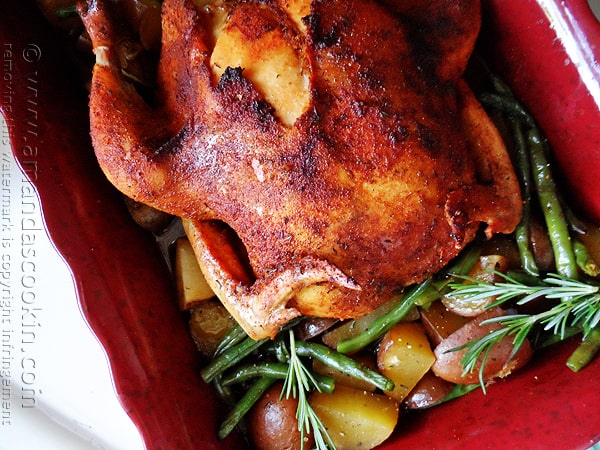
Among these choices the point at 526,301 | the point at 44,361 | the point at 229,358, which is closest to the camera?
the point at 526,301

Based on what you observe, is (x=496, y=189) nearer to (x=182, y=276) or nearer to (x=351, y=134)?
(x=351, y=134)

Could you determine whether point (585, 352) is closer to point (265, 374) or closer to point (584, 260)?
point (584, 260)

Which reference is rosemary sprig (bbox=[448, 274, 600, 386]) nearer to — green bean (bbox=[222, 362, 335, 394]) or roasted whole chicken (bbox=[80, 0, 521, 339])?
roasted whole chicken (bbox=[80, 0, 521, 339])

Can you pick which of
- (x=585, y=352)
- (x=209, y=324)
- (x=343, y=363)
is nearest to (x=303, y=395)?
(x=343, y=363)

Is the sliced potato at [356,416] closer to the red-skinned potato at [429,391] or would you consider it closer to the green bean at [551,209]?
the red-skinned potato at [429,391]

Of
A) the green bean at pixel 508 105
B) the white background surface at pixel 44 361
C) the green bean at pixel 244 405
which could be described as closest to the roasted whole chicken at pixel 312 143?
the green bean at pixel 508 105

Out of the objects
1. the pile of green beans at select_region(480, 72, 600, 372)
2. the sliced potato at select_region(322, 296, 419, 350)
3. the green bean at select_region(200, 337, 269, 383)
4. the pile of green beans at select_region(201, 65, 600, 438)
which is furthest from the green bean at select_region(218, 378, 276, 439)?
the pile of green beans at select_region(480, 72, 600, 372)
